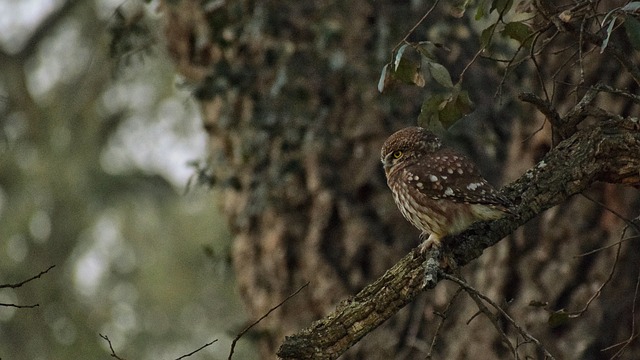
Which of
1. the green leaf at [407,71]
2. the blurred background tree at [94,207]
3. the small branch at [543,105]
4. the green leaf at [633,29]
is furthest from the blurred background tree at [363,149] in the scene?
the blurred background tree at [94,207]

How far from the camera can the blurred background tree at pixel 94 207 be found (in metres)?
9.27

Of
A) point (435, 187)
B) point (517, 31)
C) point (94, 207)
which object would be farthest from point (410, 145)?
point (94, 207)

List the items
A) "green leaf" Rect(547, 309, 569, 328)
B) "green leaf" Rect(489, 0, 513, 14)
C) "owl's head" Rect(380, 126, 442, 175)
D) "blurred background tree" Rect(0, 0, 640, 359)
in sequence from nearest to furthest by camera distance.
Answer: "green leaf" Rect(489, 0, 513, 14), "green leaf" Rect(547, 309, 569, 328), "owl's head" Rect(380, 126, 442, 175), "blurred background tree" Rect(0, 0, 640, 359)

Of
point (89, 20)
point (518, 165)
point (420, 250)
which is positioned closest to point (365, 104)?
point (518, 165)

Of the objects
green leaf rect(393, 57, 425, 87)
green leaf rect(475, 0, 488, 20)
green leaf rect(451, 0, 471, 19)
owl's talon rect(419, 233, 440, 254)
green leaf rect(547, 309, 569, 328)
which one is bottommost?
green leaf rect(547, 309, 569, 328)

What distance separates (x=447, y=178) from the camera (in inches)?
146

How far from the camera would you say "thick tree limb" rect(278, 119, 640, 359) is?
10.1 feet

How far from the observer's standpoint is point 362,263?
5.31 metres

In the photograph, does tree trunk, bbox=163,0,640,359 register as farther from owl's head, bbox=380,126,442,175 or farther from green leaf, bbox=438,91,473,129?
green leaf, bbox=438,91,473,129

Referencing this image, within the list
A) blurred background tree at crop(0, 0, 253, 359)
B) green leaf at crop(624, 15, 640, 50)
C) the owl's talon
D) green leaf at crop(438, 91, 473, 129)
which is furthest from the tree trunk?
blurred background tree at crop(0, 0, 253, 359)

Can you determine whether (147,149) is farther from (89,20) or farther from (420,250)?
(420,250)

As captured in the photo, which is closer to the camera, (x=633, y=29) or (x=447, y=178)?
(x=633, y=29)

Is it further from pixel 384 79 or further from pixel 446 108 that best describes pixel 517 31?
pixel 384 79

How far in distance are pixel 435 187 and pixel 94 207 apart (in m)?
7.22
